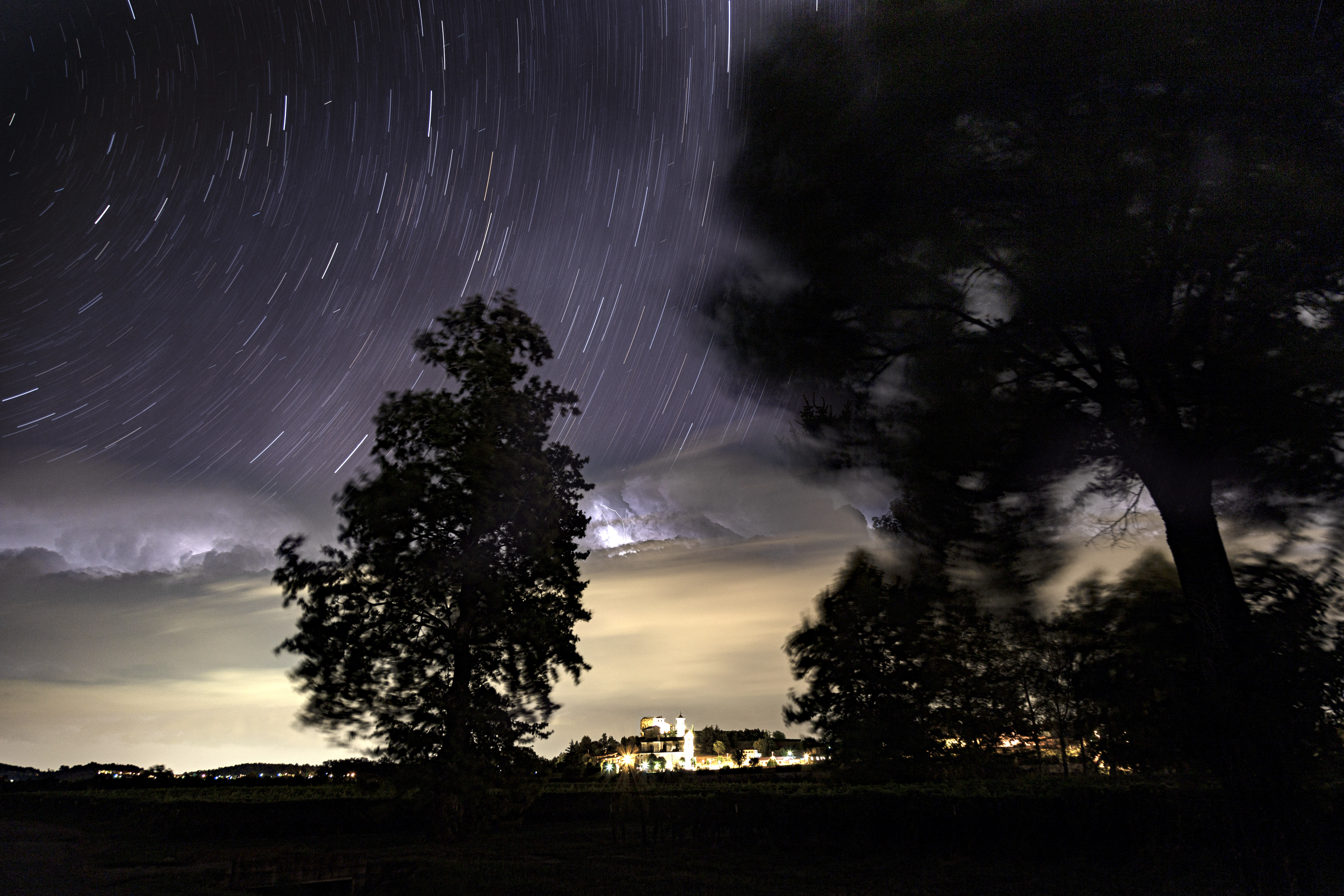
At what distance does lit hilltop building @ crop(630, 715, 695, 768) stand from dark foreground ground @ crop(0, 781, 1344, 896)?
290 ft

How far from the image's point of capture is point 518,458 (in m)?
20.3

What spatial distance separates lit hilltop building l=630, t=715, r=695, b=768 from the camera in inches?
4855

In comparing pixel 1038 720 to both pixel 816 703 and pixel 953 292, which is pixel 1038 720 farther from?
pixel 953 292

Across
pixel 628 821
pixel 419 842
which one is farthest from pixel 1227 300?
pixel 628 821

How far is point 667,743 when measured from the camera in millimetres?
141875

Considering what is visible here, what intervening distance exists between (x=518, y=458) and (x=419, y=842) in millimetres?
11936

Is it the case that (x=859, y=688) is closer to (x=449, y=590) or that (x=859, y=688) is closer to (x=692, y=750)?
(x=449, y=590)

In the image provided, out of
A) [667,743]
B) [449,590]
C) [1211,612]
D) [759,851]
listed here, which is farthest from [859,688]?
[667,743]

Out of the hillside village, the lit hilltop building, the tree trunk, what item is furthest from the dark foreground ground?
the lit hilltop building

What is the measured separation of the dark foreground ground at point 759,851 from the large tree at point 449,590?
2723mm

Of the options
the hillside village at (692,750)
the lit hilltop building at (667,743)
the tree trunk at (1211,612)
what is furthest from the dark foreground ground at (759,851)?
the lit hilltop building at (667,743)

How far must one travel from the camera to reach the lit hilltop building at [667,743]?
123m

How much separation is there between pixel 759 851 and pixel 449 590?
11207 millimetres

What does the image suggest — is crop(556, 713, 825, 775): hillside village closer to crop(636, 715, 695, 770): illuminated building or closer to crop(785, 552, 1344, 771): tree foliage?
crop(636, 715, 695, 770): illuminated building
